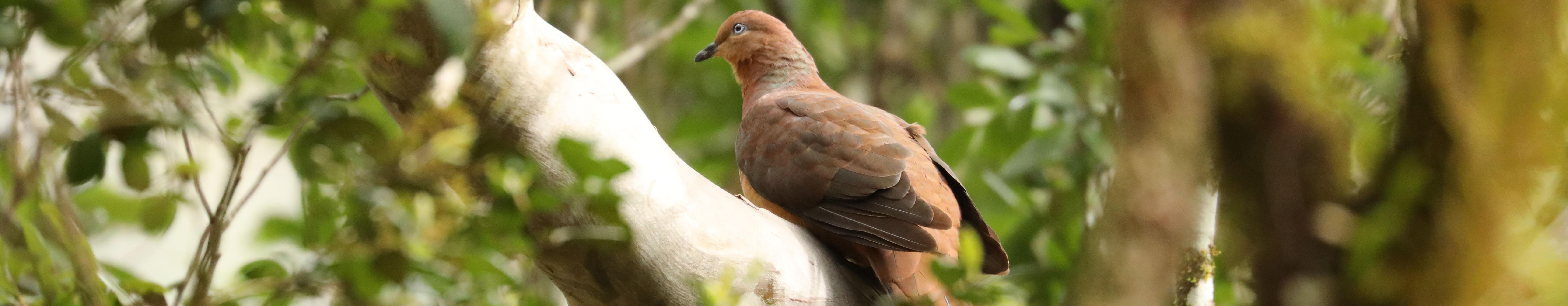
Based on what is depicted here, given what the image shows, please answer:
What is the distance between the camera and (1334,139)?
2.68 feet

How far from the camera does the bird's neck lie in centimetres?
275

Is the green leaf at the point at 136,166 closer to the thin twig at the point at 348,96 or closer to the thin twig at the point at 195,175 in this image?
the thin twig at the point at 195,175

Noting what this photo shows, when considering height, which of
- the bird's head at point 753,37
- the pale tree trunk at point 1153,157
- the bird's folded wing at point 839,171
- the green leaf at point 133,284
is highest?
A: the bird's head at point 753,37

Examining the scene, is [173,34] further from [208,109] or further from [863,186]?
[863,186]

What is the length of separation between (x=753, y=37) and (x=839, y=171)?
833mm


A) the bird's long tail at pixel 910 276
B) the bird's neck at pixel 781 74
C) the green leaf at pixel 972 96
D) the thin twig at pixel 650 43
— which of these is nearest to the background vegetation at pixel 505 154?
the bird's long tail at pixel 910 276

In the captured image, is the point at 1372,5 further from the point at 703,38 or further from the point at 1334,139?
the point at 703,38

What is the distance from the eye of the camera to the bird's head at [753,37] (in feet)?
9.17

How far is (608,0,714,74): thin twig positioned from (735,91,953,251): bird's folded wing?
2.78 feet

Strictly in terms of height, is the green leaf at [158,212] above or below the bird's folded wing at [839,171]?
below

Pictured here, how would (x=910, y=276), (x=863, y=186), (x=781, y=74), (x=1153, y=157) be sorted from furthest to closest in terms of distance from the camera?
(x=781, y=74), (x=863, y=186), (x=910, y=276), (x=1153, y=157)

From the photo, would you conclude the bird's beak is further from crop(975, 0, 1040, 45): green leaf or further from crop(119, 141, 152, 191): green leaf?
crop(119, 141, 152, 191): green leaf

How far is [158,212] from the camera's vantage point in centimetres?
102

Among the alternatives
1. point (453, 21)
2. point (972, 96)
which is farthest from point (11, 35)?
point (972, 96)
